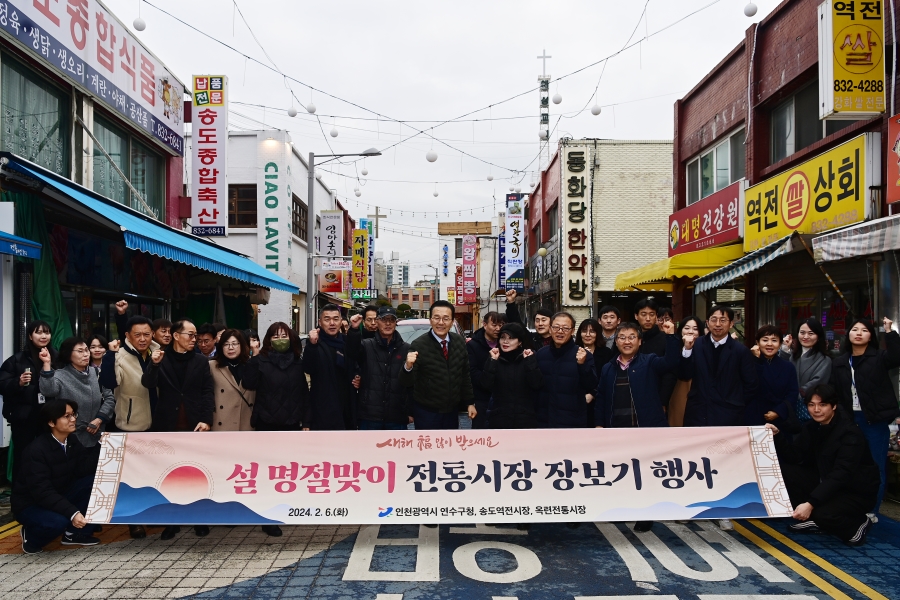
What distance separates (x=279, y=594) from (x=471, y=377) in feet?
9.05

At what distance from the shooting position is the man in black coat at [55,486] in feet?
16.0

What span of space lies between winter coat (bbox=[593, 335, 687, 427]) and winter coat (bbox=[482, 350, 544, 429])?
57 centimetres

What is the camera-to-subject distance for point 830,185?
29.8 ft

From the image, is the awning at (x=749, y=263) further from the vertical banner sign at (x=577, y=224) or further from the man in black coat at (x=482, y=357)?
the vertical banner sign at (x=577, y=224)

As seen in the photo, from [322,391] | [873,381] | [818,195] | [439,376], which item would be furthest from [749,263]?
[322,391]

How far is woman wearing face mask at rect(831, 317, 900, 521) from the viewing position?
18.7 ft

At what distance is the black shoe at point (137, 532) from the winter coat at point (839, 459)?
5225 mm

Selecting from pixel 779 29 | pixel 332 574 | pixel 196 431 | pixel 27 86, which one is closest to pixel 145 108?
pixel 27 86

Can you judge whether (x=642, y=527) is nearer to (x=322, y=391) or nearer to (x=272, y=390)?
(x=322, y=391)

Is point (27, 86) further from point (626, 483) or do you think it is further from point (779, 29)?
point (779, 29)

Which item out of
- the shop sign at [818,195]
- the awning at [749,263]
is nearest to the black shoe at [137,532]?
the awning at [749,263]

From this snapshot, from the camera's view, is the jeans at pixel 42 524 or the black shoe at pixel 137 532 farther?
the black shoe at pixel 137 532

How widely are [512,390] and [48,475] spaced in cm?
367

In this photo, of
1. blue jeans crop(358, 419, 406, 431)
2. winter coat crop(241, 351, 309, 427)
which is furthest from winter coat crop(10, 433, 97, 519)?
blue jeans crop(358, 419, 406, 431)
